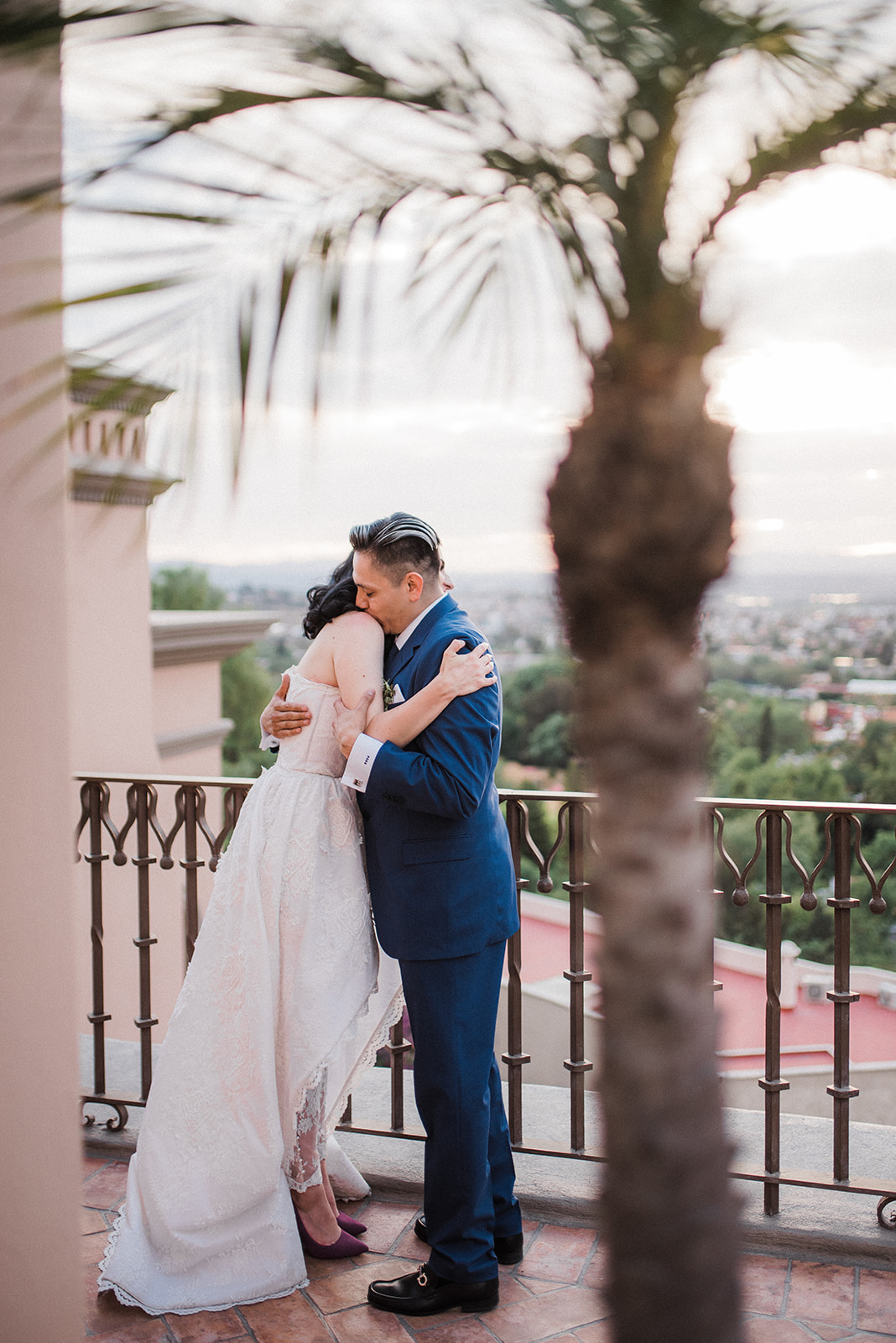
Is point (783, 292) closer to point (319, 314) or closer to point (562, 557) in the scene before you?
point (562, 557)

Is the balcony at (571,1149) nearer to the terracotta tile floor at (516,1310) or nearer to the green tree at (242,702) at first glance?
the terracotta tile floor at (516,1310)

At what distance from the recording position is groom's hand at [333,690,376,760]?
2402 mm

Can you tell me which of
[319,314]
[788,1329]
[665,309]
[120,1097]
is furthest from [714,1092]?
[120,1097]

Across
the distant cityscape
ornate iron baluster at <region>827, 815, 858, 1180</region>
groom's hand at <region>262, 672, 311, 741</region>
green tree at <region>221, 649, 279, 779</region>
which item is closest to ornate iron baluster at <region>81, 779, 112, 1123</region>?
the distant cityscape

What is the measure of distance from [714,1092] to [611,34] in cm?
120

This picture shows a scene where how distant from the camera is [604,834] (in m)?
1.18

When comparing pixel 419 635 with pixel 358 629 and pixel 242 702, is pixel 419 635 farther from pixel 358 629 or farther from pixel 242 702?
pixel 242 702

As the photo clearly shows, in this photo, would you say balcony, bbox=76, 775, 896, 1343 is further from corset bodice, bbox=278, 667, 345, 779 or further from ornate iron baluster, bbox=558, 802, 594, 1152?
corset bodice, bbox=278, 667, 345, 779

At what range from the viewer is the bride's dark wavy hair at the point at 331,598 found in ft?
8.33

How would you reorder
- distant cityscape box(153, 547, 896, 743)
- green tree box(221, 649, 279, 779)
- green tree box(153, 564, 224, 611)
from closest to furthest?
1. distant cityscape box(153, 547, 896, 743)
2. green tree box(221, 649, 279, 779)
3. green tree box(153, 564, 224, 611)

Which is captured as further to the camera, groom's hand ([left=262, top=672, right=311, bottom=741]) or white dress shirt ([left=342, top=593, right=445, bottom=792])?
groom's hand ([left=262, top=672, right=311, bottom=741])

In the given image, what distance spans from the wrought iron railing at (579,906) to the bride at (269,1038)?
1.58 feet

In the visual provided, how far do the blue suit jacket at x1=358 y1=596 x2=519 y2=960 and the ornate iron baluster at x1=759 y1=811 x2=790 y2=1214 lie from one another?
2.35ft

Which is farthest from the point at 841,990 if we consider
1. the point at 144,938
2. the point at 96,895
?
the point at 96,895
